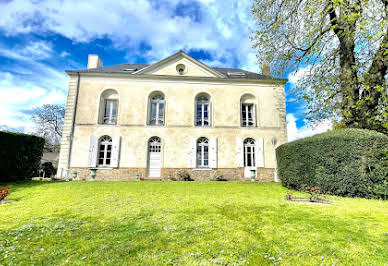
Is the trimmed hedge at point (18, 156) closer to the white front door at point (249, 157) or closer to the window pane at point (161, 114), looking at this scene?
the window pane at point (161, 114)

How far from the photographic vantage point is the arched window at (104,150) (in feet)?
44.9

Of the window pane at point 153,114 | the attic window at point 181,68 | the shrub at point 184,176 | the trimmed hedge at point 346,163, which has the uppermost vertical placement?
the attic window at point 181,68

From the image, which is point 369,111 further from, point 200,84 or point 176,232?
point 200,84

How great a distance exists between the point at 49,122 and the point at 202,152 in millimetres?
22772

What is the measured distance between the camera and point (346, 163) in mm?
6648

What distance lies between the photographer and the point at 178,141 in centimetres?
1401

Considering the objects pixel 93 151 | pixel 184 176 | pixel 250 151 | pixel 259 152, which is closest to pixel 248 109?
pixel 250 151

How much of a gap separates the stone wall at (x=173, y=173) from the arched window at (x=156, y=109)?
11.0ft

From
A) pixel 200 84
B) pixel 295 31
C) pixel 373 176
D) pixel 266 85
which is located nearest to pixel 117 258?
pixel 373 176

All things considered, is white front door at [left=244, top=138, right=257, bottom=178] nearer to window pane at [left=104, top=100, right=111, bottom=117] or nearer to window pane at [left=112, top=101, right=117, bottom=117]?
window pane at [left=112, top=101, right=117, bottom=117]

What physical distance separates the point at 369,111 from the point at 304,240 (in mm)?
6565

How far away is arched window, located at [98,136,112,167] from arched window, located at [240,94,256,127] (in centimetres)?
928

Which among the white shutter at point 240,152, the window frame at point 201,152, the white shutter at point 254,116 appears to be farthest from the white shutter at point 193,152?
the white shutter at point 254,116

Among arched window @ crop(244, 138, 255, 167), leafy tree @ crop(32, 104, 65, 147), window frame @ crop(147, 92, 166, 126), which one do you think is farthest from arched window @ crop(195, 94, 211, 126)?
leafy tree @ crop(32, 104, 65, 147)
